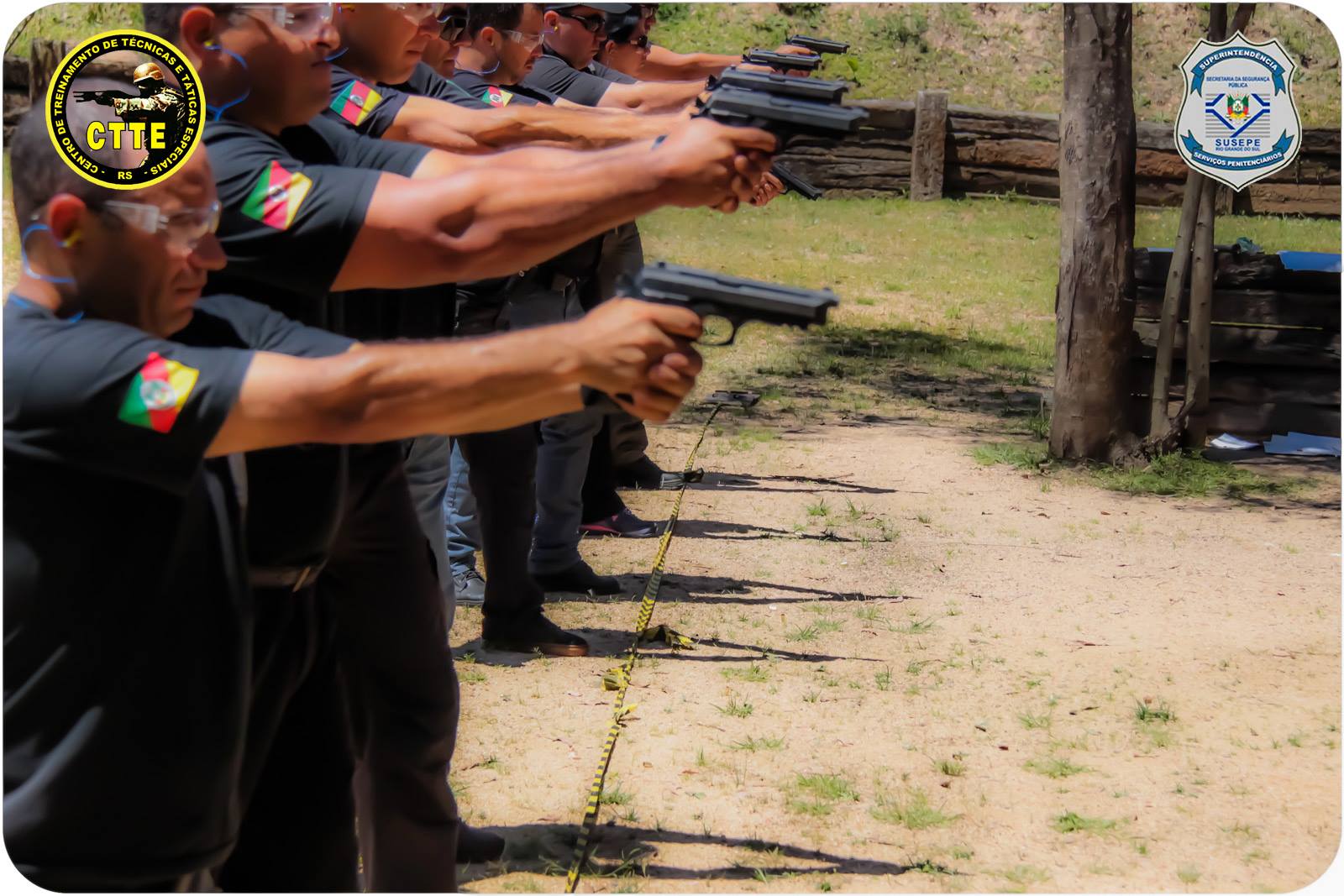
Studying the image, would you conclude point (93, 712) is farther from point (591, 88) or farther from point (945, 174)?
point (945, 174)

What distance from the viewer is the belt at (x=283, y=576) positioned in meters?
2.63

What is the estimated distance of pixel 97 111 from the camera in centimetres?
228

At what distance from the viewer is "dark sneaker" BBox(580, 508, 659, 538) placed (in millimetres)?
6867

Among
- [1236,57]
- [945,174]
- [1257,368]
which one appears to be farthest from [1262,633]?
[945,174]

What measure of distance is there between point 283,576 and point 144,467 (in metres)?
0.65

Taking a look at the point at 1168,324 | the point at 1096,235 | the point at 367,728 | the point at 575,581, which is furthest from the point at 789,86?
the point at 1168,324

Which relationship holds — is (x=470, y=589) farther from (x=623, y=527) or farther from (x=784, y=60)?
(x=784, y=60)

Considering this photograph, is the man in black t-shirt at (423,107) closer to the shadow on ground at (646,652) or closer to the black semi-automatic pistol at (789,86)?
the black semi-automatic pistol at (789,86)

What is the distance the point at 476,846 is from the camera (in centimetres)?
379

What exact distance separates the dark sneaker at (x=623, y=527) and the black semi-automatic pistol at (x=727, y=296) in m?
4.28

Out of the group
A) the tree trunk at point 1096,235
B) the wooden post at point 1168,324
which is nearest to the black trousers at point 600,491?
the tree trunk at point 1096,235

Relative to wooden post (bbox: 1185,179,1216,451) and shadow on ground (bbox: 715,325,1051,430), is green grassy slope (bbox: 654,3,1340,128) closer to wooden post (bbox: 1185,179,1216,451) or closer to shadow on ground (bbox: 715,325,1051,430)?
shadow on ground (bbox: 715,325,1051,430)

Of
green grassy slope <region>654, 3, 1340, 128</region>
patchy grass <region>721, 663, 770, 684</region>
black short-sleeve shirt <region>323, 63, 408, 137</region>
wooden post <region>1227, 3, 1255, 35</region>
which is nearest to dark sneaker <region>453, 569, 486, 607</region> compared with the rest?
patchy grass <region>721, 663, 770, 684</region>

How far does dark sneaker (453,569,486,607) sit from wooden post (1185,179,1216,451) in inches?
170
